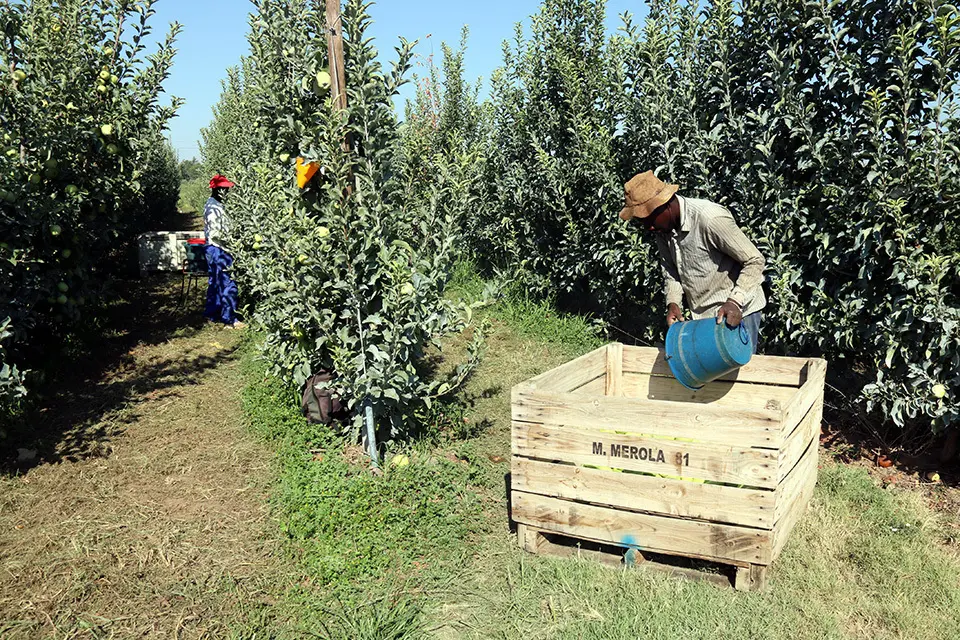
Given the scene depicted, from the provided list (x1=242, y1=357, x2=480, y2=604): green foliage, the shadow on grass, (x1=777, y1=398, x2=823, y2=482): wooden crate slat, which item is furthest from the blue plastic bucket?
the shadow on grass

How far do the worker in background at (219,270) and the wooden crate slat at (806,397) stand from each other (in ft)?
22.3

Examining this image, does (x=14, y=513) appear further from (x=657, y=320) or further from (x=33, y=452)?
(x=657, y=320)

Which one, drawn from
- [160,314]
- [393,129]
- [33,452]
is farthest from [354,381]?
[160,314]

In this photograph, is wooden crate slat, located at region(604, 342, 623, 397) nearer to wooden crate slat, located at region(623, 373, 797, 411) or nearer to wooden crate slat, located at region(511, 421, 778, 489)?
wooden crate slat, located at region(623, 373, 797, 411)

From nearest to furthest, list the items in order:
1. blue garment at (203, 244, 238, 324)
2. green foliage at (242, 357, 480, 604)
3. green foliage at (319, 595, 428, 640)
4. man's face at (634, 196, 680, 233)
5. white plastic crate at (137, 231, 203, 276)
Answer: green foliage at (319, 595, 428, 640) → green foliage at (242, 357, 480, 604) → man's face at (634, 196, 680, 233) → blue garment at (203, 244, 238, 324) → white plastic crate at (137, 231, 203, 276)

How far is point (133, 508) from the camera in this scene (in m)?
4.14

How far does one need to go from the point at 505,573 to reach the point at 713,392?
1.74 meters

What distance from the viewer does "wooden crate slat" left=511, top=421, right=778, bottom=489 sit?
302 centimetres

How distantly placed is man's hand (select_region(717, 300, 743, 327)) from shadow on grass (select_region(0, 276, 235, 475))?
4250 mm

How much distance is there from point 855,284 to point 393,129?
10.2 ft

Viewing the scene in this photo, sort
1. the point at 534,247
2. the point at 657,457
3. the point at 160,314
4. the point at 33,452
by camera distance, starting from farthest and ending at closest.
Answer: the point at 160,314, the point at 534,247, the point at 33,452, the point at 657,457

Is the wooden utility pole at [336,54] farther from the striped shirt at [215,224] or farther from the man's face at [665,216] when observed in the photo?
the striped shirt at [215,224]

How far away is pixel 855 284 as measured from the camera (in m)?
4.46

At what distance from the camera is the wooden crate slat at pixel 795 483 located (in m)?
3.15
